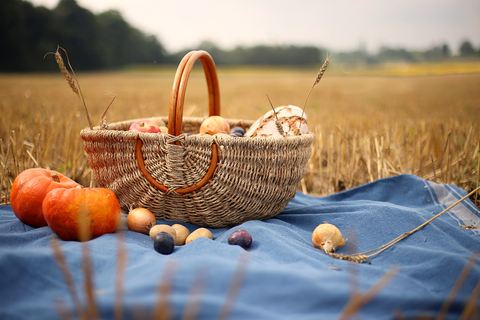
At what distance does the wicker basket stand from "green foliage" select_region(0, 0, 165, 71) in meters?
15.7

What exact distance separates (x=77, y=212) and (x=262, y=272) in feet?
3.26

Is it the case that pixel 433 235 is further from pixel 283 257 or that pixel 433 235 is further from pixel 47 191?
pixel 47 191

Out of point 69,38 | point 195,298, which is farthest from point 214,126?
point 69,38

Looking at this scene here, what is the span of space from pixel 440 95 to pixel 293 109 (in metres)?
5.90

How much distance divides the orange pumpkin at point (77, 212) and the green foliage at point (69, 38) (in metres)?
16.1

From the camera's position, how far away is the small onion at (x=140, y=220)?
94.4 inches

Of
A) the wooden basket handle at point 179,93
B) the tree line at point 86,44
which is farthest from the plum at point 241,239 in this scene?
the tree line at point 86,44

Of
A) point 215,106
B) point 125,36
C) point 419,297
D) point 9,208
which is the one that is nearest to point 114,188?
point 9,208

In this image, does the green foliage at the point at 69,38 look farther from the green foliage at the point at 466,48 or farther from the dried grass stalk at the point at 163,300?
the dried grass stalk at the point at 163,300

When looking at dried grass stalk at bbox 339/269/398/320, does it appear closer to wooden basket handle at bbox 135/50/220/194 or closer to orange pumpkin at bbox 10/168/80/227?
wooden basket handle at bbox 135/50/220/194

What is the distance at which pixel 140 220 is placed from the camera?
240cm

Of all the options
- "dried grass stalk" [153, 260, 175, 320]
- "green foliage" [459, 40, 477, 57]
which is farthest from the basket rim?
"green foliage" [459, 40, 477, 57]

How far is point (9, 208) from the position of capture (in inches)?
111

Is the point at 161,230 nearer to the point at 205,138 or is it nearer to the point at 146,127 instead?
the point at 205,138
